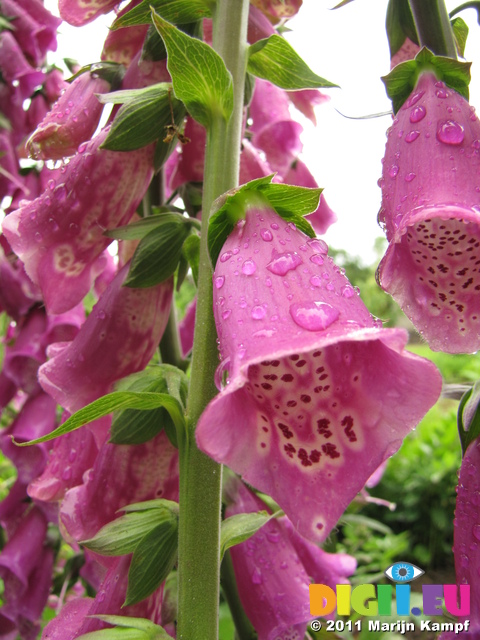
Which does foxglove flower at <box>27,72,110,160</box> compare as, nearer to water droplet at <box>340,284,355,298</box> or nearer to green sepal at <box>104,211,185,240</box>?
green sepal at <box>104,211,185,240</box>

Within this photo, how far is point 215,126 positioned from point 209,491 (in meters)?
0.30

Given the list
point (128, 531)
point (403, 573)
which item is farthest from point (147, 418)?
point (403, 573)

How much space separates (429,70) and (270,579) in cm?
53

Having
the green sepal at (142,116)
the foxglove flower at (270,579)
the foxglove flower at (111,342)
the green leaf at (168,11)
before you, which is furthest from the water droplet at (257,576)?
the green leaf at (168,11)

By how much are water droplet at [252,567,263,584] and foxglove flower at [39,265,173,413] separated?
0.84 ft

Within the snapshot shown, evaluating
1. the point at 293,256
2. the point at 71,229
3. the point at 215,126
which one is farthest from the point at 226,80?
the point at 71,229

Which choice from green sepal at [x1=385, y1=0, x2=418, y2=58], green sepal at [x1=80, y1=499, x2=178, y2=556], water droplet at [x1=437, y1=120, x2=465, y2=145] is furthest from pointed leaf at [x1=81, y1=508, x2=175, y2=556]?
green sepal at [x1=385, y1=0, x2=418, y2=58]

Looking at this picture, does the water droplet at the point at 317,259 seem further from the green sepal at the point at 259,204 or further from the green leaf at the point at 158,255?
the green leaf at the point at 158,255

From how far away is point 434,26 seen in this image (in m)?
0.50

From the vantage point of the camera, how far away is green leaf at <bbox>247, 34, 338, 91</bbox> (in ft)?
1.75

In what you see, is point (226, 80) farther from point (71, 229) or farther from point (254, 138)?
point (254, 138)

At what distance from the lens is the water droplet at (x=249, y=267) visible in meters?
0.41

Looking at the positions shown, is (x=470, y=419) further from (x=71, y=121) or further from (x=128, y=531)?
(x=71, y=121)

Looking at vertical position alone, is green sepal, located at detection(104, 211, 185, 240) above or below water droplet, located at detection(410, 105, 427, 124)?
below
